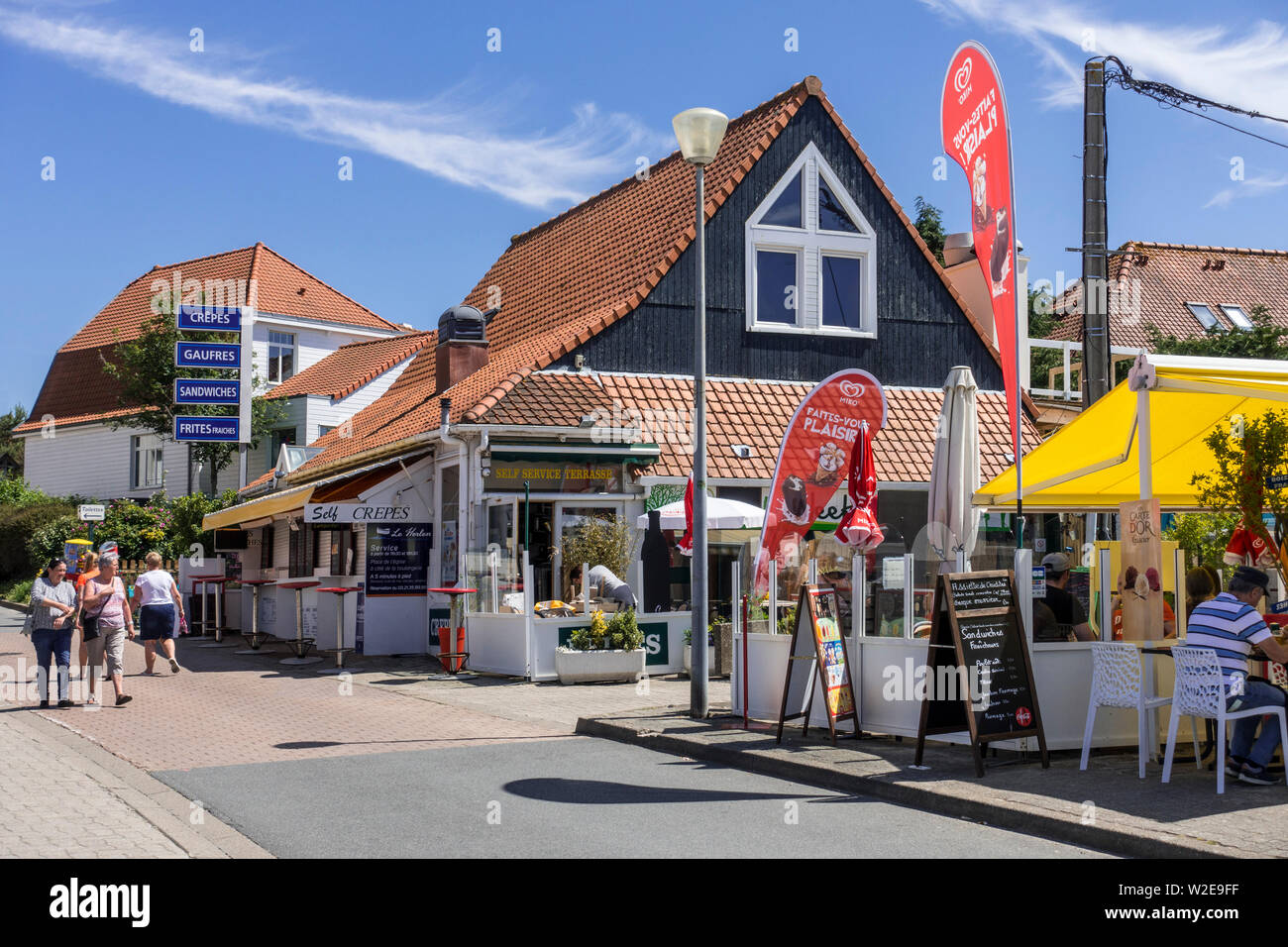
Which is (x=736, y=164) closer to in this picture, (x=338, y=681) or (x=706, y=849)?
(x=338, y=681)

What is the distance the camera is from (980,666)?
9.48 m

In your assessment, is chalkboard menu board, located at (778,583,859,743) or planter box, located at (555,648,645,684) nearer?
chalkboard menu board, located at (778,583,859,743)

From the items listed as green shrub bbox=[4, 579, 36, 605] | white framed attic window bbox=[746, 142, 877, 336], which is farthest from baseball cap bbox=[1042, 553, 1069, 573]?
green shrub bbox=[4, 579, 36, 605]

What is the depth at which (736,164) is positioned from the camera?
21875 millimetres

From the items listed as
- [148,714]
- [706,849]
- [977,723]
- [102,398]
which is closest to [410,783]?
[706,849]

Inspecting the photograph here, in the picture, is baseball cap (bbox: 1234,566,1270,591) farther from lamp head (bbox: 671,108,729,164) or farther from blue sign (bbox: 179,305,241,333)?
blue sign (bbox: 179,305,241,333)

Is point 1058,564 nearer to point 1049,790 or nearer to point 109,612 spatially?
point 1049,790

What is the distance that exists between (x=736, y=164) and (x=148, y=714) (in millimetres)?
13039

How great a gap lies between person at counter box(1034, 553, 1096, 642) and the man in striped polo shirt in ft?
6.11

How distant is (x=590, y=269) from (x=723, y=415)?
16.6 feet

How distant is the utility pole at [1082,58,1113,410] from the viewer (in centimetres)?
1432

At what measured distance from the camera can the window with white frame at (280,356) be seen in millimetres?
45875

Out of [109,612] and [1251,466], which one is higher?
[1251,466]

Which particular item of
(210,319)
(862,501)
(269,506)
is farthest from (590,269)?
(862,501)
